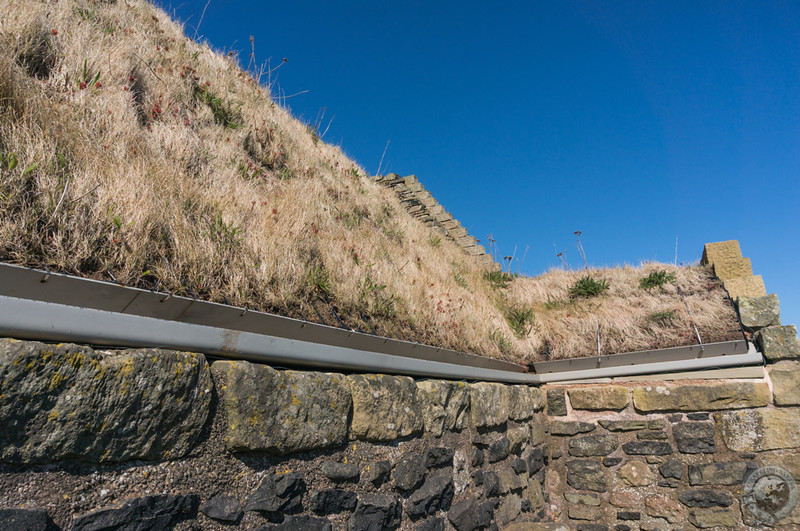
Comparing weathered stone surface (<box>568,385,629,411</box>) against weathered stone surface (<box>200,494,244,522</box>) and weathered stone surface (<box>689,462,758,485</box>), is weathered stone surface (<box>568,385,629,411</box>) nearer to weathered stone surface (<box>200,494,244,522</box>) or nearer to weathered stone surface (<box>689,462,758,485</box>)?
weathered stone surface (<box>689,462,758,485</box>)

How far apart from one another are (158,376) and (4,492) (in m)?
0.49

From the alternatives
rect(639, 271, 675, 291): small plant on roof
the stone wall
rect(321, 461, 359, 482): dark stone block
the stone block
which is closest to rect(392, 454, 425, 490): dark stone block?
rect(321, 461, 359, 482): dark stone block

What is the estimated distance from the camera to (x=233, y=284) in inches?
98.6

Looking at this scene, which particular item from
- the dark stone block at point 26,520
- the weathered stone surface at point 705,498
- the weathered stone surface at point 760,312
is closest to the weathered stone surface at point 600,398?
the weathered stone surface at point 705,498

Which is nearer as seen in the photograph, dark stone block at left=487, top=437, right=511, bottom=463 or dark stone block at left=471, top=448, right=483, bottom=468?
dark stone block at left=471, top=448, right=483, bottom=468

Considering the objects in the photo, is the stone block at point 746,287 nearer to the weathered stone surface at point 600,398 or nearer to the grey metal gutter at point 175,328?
the weathered stone surface at point 600,398

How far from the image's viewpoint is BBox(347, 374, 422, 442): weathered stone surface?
103 inches

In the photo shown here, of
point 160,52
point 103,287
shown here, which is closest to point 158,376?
point 103,287

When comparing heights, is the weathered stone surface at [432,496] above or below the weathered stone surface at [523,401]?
below

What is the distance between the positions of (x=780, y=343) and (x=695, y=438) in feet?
4.35

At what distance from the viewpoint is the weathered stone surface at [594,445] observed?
17.1ft

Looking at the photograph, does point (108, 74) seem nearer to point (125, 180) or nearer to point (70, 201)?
point (125, 180)

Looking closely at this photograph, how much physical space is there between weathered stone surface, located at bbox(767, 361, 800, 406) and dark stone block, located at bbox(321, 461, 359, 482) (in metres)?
4.70

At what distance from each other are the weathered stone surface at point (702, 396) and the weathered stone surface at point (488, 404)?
1890mm
